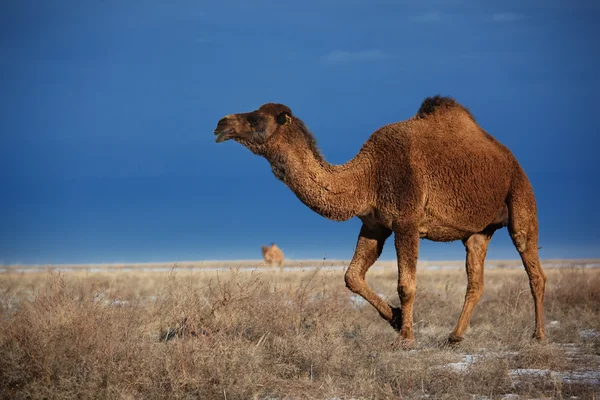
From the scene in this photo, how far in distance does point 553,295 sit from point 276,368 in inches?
388

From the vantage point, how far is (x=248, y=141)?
29.4ft

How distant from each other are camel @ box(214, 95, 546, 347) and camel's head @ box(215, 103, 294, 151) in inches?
0.5

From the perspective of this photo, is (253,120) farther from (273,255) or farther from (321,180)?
(273,255)

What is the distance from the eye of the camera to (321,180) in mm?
9219

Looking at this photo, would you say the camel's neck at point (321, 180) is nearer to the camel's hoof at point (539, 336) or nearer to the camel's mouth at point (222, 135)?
the camel's mouth at point (222, 135)

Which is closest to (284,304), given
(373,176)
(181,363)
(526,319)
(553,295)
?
(373,176)

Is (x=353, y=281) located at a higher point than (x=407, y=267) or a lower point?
lower

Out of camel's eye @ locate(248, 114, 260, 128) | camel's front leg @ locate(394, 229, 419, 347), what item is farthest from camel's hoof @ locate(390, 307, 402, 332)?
camel's eye @ locate(248, 114, 260, 128)

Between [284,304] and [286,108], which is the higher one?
[286,108]

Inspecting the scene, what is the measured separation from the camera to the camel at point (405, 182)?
9117 millimetres

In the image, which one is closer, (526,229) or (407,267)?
(407,267)

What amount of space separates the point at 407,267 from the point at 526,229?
270 centimetres

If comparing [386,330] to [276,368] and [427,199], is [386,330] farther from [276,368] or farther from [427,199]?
[276,368]

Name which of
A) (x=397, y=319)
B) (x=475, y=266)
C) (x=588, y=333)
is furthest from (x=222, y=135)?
(x=588, y=333)
